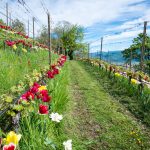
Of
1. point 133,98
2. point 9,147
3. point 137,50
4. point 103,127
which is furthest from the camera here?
point 137,50

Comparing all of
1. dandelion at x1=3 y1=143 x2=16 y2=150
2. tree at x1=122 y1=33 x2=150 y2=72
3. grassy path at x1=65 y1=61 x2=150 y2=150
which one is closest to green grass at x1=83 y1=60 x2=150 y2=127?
grassy path at x1=65 y1=61 x2=150 y2=150

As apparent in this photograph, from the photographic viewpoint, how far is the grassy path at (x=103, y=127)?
4141mm

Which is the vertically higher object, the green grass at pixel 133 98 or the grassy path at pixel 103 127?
the green grass at pixel 133 98

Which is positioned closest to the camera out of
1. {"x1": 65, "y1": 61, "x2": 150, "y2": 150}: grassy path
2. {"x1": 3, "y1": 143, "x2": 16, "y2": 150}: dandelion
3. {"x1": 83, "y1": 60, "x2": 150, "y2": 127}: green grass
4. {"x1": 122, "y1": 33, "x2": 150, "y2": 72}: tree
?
{"x1": 3, "y1": 143, "x2": 16, "y2": 150}: dandelion

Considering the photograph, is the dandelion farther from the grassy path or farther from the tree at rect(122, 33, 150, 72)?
the tree at rect(122, 33, 150, 72)

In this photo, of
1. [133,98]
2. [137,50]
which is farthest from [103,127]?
[137,50]

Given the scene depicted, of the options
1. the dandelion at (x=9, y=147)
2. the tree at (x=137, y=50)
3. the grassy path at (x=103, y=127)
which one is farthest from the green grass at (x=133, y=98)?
the tree at (x=137, y=50)

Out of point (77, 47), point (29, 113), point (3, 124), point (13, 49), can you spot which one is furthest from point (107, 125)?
point (77, 47)

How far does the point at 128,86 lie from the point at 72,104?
254cm

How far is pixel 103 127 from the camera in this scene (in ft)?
16.3

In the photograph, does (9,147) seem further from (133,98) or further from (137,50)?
(137,50)

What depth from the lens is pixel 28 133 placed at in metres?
2.85

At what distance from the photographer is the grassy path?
414 cm

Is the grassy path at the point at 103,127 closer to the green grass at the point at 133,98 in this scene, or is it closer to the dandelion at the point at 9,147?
the green grass at the point at 133,98
